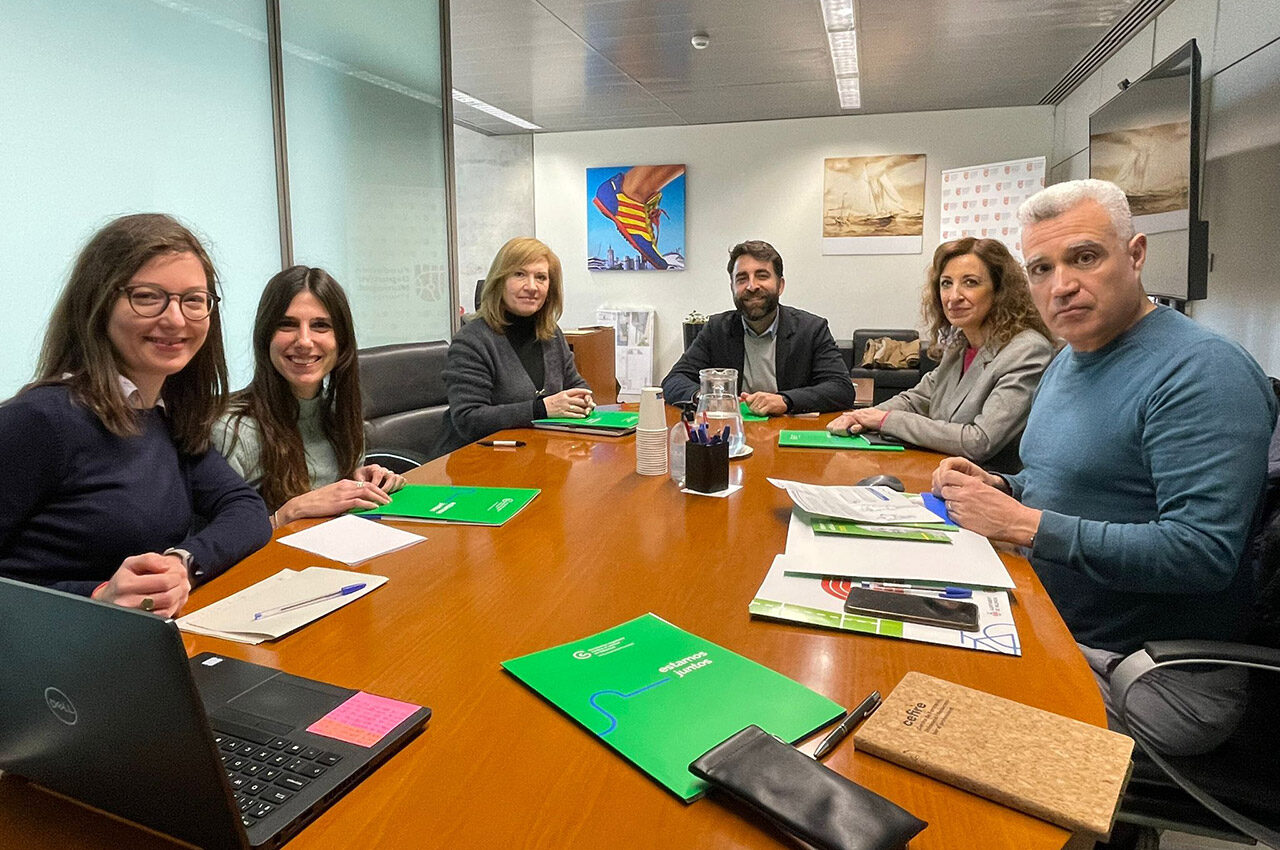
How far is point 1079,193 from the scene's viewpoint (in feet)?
5.02

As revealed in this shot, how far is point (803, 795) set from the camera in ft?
2.21

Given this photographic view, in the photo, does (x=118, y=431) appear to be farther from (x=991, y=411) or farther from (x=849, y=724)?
(x=991, y=411)

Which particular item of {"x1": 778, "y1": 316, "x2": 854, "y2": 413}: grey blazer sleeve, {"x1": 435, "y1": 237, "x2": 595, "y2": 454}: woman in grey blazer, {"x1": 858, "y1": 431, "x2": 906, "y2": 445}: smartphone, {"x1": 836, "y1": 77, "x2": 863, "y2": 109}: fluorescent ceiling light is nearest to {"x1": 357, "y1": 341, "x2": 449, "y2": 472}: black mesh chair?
{"x1": 435, "y1": 237, "x2": 595, "y2": 454}: woman in grey blazer

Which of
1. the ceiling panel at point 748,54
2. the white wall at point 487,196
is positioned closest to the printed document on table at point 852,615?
the ceiling panel at point 748,54

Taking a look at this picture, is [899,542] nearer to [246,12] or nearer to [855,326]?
[246,12]

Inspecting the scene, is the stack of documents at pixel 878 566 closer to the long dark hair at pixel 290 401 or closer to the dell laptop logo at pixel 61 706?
the dell laptop logo at pixel 61 706

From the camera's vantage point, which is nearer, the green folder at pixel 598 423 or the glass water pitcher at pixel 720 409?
the glass water pitcher at pixel 720 409

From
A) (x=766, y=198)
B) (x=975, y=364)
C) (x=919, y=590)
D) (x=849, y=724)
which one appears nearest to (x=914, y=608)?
(x=919, y=590)

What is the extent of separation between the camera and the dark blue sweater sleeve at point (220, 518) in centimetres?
132

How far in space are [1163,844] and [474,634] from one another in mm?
1671

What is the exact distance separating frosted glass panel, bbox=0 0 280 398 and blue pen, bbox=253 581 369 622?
1.17 metres

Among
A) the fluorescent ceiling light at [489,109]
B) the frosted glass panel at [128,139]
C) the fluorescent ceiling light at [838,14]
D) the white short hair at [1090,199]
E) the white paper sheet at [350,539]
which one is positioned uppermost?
the fluorescent ceiling light at [489,109]

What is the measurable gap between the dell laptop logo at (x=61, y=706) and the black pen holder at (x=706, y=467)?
123 cm

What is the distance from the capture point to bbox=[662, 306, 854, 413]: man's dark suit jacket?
2975 millimetres
